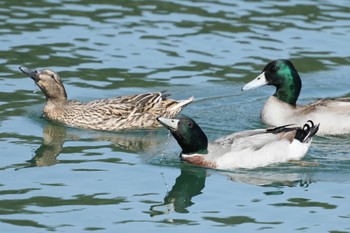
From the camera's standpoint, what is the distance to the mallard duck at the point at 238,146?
1498cm

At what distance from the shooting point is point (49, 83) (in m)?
17.2

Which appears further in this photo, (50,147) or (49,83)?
(49,83)

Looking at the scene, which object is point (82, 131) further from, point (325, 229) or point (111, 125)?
point (325, 229)

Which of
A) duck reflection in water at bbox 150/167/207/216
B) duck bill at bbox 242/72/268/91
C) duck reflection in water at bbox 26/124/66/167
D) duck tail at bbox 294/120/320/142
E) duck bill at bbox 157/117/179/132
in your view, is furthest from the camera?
duck bill at bbox 242/72/268/91

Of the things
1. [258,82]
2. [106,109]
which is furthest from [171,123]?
[258,82]

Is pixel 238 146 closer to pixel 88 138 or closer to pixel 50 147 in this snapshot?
pixel 88 138

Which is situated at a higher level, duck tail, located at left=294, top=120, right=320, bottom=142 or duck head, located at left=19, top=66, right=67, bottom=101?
duck head, located at left=19, top=66, right=67, bottom=101

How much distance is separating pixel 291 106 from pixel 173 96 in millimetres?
1876

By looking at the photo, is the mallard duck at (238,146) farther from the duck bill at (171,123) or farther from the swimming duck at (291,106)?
the swimming duck at (291,106)

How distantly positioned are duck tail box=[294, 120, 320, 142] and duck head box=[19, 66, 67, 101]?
375 cm

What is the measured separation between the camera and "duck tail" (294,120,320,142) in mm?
15383

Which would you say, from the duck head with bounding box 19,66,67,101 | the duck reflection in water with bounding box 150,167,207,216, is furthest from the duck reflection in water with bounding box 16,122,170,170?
the duck reflection in water with bounding box 150,167,207,216

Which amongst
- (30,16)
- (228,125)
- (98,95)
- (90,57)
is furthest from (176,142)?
(30,16)

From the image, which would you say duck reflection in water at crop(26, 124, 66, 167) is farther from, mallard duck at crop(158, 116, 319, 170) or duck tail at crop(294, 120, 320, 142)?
duck tail at crop(294, 120, 320, 142)
